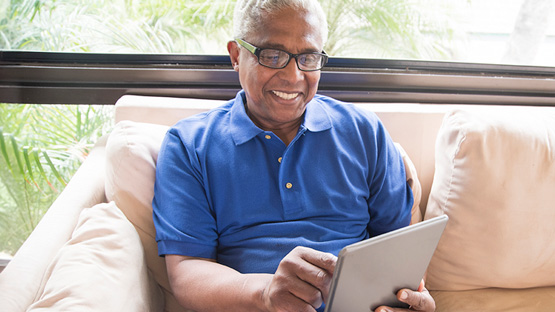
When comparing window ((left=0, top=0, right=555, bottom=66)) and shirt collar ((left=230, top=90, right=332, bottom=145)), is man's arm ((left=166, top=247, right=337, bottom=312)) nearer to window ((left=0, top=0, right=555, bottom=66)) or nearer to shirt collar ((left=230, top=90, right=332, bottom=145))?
shirt collar ((left=230, top=90, right=332, bottom=145))

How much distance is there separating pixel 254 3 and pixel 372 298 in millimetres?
783

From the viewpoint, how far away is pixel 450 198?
143 cm

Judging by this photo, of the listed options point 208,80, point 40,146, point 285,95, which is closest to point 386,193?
A: point 285,95

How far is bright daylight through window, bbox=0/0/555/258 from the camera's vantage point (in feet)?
5.82

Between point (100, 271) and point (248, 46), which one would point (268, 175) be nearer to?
point (248, 46)

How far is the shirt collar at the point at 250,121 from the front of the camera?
1.24 meters

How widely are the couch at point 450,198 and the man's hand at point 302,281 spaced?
0.37 m

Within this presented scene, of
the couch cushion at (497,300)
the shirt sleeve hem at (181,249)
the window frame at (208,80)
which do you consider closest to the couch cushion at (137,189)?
the shirt sleeve hem at (181,249)

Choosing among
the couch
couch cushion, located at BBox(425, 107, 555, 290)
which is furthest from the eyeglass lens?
couch cushion, located at BBox(425, 107, 555, 290)

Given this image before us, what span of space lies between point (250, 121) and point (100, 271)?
0.54 metres

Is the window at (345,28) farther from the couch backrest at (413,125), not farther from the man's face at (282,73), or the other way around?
the man's face at (282,73)

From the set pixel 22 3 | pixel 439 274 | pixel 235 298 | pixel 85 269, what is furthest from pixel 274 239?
pixel 22 3

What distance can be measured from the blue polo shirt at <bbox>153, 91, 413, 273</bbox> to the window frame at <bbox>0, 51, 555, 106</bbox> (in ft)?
1.72

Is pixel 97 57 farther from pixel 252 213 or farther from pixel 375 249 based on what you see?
pixel 375 249
